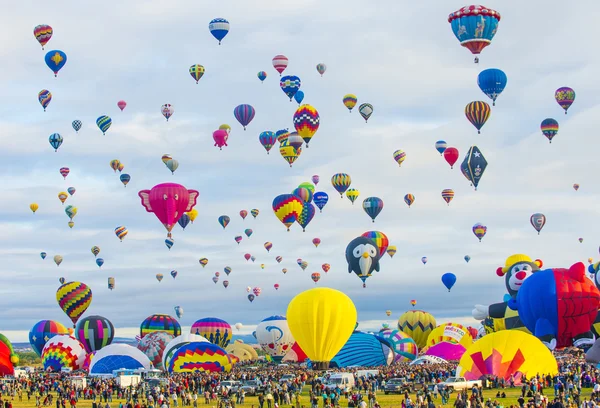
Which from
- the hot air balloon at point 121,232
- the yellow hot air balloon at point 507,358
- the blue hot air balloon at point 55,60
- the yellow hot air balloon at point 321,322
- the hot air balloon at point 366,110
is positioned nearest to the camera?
the yellow hot air balloon at point 507,358

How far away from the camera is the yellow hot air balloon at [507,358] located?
31.5 metres

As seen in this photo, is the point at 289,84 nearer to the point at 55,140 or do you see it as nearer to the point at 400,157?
the point at 400,157

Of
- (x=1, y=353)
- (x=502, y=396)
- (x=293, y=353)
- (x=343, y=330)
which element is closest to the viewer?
(x=502, y=396)

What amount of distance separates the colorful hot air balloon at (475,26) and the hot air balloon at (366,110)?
15.6m

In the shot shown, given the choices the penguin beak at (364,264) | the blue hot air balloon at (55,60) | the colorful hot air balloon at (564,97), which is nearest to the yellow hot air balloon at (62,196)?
the blue hot air balloon at (55,60)

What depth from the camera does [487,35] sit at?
42781 mm

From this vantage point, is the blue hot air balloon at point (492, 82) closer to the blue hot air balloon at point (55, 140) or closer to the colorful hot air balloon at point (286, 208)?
the colorful hot air balloon at point (286, 208)

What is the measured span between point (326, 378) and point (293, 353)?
21451mm

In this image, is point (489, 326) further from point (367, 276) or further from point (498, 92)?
point (498, 92)

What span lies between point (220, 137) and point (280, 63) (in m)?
6.04

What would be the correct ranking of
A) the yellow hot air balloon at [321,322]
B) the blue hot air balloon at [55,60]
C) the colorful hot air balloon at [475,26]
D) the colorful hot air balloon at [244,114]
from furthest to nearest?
the colorful hot air balloon at [244,114], the blue hot air balloon at [55,60], the colorful hot air balloon at [475,26], the yellow hot air balloon at [321,322]

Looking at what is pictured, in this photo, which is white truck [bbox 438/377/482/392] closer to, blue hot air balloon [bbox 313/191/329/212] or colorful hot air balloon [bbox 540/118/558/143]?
colorful hot air balloon [bbox 540/118/558/143]

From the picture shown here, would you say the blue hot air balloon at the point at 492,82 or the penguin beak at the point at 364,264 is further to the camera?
the penguin beak at the point at 364,264

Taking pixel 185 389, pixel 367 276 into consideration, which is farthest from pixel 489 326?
pixel 185 389
